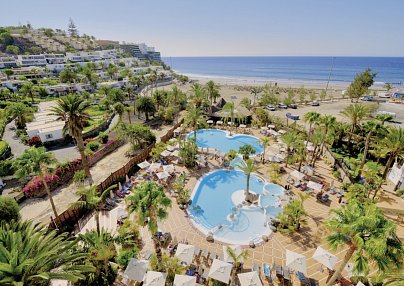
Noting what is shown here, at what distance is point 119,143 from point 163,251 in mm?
21294

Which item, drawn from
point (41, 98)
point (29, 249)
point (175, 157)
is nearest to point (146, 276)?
point (29, 249)

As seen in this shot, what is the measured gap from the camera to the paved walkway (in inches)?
1215

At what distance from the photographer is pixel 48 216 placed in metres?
18.6

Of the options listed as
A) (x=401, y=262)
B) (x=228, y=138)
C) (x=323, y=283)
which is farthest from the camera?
(x=228, y=138)

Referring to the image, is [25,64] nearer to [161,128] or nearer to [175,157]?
[161,128]

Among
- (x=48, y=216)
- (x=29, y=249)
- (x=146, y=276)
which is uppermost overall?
(x=29, y=249)

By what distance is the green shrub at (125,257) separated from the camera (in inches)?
549

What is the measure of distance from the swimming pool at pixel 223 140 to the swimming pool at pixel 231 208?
8403 millimetres

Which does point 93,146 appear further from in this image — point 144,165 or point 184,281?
point 184,281

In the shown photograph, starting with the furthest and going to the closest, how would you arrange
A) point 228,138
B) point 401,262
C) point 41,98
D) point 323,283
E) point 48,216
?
point 41,98 → point 228,138 → point 48,216 → point 323,283 → point 401,262

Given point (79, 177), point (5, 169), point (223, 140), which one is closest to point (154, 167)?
point (79, 177)

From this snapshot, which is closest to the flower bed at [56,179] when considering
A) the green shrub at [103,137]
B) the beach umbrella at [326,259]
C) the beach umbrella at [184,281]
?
the green shrub at [103,137]

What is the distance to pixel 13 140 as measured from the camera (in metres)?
34.6

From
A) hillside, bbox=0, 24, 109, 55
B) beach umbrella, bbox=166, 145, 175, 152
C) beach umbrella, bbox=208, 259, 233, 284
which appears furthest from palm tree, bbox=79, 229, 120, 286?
hillside, bbox=0, 24, 109, 55
